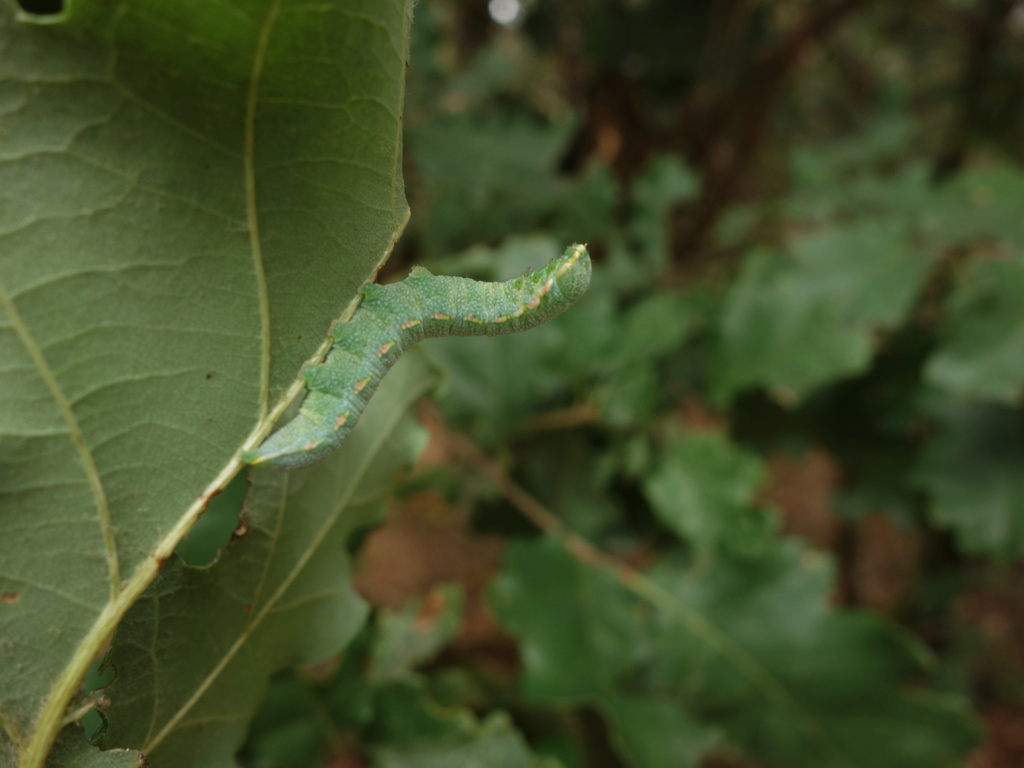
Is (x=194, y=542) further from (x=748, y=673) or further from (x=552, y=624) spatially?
(x=748, y=673)

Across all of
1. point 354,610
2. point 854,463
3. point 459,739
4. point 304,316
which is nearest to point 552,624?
point 459,739

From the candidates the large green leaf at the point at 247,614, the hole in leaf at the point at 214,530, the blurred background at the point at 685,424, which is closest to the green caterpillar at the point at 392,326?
the large green leaf at the point at 247,614

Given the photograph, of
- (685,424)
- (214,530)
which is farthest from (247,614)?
(685,424)

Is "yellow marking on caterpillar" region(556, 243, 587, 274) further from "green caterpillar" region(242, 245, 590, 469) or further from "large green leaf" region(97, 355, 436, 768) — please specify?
"large green leaf" region(97, 355, 436, 768)

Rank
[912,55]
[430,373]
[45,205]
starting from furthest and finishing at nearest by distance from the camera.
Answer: [912,55]
[430,373]
[45,205]

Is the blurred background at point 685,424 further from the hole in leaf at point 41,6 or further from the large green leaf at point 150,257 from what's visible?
the hole in leaf at point 41,6

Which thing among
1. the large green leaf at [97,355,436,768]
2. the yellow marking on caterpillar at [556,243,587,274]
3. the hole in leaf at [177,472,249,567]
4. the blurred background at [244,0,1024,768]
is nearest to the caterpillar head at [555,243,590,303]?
the yellow marking on caterpillar at [556,243,587,274]
